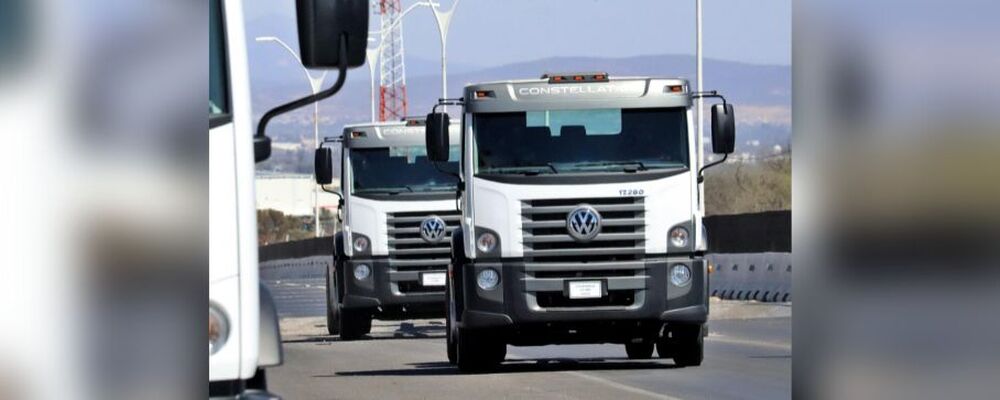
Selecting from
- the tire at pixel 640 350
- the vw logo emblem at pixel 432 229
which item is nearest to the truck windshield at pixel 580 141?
the tire at pixel 640 350

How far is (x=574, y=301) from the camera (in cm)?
1877

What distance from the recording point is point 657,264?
61.6ft

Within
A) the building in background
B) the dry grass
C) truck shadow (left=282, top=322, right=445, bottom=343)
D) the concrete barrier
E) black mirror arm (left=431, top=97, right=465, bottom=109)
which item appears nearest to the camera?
black mirror arm (left=431, top=97, right=465, bottom=109)

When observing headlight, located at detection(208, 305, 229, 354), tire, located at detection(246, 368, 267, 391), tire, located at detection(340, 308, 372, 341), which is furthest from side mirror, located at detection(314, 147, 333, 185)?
headlight, located at detection(208, 305, 229, 354)

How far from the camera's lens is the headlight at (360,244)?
25859 mm

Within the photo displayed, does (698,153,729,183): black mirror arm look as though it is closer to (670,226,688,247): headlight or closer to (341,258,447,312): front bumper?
(670,226,688,247): headlight

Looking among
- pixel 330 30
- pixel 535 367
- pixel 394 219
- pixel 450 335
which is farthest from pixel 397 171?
pixel 330 30

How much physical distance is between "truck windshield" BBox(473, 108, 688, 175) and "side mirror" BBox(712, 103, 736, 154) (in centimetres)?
69

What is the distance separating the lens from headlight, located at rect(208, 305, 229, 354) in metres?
5.94

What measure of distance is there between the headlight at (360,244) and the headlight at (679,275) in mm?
7736

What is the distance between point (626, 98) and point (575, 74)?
21.9 inches
